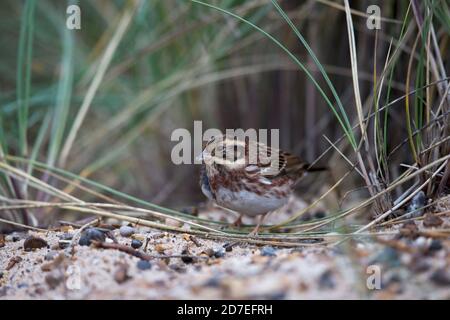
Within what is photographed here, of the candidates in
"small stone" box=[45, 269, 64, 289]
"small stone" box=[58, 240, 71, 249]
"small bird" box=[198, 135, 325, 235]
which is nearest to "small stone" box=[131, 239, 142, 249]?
"small stone" box=[58, 240, 71, 249]

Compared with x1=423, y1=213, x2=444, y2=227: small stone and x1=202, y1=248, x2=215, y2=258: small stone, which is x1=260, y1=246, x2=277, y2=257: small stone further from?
x1=423, y1=213, x2=444, y2=227: small stone

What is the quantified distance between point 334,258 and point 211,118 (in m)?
3.07

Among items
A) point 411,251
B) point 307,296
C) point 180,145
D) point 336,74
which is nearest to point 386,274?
point 411,251

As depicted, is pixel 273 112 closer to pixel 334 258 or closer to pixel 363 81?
pixel 363 81

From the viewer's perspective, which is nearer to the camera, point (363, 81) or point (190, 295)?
point (190, 295)

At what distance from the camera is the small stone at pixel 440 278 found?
2181 mm

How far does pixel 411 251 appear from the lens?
238 centimetres

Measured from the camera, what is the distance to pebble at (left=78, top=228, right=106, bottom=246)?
3076 mm

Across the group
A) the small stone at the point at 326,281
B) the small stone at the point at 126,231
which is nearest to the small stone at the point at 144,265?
the small stone at the point at 126,231

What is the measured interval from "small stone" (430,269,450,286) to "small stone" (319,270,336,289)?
344 millimetres

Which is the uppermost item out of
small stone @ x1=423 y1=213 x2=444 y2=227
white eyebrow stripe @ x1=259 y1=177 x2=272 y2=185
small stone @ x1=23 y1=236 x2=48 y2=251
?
white eyebrow stripe @ x1=259 y1=177 x2=272 y2=185

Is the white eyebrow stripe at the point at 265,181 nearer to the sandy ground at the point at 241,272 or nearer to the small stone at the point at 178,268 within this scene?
the sandy ground at the point at 241,272

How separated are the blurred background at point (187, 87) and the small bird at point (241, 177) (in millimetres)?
730

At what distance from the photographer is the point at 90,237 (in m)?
3.11
